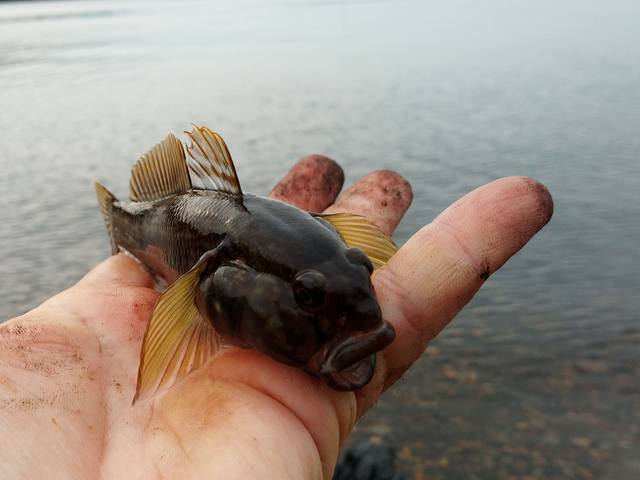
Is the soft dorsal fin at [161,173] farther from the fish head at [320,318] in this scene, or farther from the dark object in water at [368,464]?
the dark object in water at [368,464]

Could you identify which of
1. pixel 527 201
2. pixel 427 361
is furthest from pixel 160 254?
pixel 427 361

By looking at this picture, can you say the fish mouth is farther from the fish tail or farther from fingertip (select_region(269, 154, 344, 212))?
the fish tail

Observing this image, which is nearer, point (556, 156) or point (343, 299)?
point (343, 299)

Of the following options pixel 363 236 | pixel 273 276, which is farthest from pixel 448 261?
pixel 273 276

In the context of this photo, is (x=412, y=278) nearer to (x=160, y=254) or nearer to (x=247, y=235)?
(x=247, y=235)

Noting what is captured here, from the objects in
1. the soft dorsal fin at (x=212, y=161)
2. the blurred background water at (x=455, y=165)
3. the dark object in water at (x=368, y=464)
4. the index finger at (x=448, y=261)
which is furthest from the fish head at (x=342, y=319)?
the blurred background water at (x=455, y=165)

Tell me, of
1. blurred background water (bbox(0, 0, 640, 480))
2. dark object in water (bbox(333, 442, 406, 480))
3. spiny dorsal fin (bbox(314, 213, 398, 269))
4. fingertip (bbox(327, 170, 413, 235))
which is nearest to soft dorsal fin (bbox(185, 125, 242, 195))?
spiny dorsal fin (bbox(314, 213, 398, 269))
